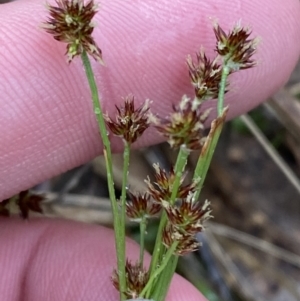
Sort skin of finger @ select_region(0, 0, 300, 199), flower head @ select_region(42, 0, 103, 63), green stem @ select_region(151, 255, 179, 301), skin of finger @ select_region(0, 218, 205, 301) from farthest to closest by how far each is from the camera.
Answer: skin of finger @ select_region(0, 218, 205, 301), skin of finger @ select_region(0, 0, 300, 199), green stem @ select_region(151, 255, 179, 301), flower head @ select_region(42, 0, 103, 63)

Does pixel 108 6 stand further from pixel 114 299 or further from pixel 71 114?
pixel 114 299

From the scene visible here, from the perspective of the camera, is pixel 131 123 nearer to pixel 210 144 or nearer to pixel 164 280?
pixel 210 144

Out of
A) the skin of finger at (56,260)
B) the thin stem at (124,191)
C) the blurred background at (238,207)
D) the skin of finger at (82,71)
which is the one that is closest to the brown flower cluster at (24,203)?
the skin of finger at (56,260)

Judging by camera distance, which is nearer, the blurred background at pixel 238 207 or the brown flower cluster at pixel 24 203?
the brown flower cluster at pixel 24 203

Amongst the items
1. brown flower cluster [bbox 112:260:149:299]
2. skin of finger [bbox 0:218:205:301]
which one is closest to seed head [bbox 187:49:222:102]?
brown flower cluster [bbox 112:260:149:299]

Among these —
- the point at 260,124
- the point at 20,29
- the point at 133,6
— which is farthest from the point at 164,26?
the point at 260,124

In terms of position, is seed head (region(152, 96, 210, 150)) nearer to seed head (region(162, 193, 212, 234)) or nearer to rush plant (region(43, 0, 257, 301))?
rush plant (region(43, 0, 257, 301))

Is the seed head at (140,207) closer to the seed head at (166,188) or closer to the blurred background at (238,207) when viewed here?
the seed head at (166,188)
